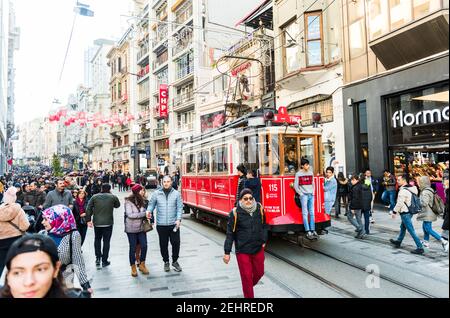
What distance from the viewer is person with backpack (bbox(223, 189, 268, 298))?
13.1ft

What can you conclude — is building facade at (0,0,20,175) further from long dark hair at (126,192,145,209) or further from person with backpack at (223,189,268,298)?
person with backpack at (223,189,268,298)

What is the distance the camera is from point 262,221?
418cm

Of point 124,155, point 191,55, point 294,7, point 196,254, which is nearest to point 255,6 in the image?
point 294,7

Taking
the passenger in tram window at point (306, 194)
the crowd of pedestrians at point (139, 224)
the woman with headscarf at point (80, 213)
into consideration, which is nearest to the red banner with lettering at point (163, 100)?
the crowd of pedestrians at point (139, 224)

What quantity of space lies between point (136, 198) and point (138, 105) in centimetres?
3895

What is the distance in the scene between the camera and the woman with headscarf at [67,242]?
356 centimetres

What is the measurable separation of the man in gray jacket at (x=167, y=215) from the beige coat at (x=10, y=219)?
1.93 metres

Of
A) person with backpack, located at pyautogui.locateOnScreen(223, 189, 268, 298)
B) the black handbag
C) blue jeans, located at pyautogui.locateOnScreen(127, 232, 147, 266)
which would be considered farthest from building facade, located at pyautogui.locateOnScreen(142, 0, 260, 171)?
person with backpack, located at pyautogui.locateOnScreen(223, 189, 268, 298)

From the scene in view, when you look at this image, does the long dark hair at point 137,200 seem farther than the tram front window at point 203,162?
No

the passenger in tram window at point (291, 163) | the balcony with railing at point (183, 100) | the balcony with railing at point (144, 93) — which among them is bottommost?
the passenger in tram window at point (291, 163)

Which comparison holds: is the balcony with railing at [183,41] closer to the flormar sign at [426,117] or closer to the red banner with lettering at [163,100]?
the red banner with lettering at [163,100]

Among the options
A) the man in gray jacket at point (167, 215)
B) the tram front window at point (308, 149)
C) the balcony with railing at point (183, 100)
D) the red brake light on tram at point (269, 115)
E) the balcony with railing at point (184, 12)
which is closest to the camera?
the man in gray jacket at point (167, 215)

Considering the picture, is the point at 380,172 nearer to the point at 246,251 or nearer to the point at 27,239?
the point at 246,251

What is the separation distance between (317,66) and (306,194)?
9.83 metres
